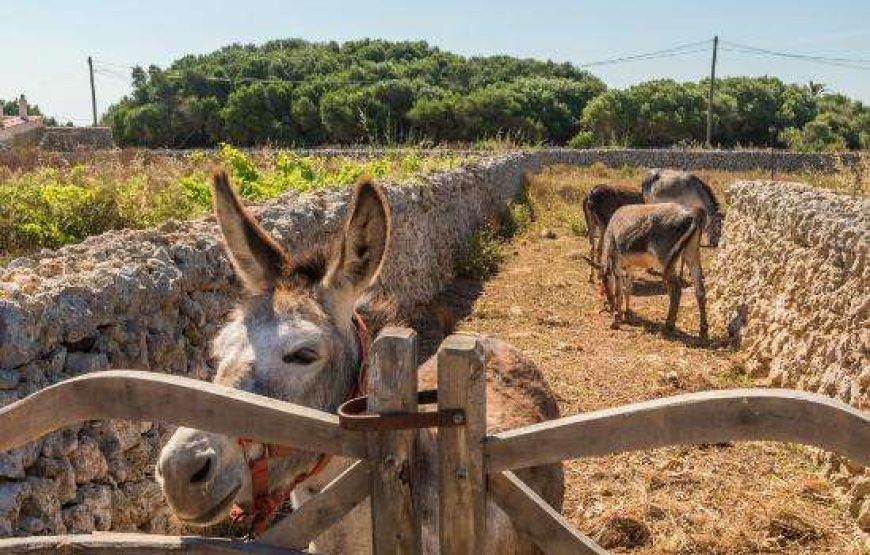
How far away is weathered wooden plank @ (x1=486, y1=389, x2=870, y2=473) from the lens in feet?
4.61

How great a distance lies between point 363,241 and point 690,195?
49.7 feet

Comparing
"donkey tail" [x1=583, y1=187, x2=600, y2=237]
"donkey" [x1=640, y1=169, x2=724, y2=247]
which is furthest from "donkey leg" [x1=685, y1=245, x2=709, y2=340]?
"donkey" [x1=640, y1=169, x2=724, y2=247]

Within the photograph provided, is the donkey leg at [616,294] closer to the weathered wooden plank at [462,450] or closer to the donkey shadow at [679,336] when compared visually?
the donkey shadow at [679,336]

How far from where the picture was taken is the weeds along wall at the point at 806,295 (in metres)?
5.51

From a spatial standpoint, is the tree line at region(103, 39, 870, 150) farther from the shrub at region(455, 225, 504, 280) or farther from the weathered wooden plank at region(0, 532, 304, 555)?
the weathered wooden plank at region(0, 532, 304, 555)

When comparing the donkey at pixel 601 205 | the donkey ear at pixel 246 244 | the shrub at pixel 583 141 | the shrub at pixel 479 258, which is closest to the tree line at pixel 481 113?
the shrub at pixel 583 141

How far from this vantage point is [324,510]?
1.69 meters

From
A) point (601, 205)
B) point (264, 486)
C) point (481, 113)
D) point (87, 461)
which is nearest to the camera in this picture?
point (264, 486)

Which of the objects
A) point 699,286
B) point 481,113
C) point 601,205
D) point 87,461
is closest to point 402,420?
point 87,461

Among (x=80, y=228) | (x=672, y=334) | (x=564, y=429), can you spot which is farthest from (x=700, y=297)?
(x=564, y=429)

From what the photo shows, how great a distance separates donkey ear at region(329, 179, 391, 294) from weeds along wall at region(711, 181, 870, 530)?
406 centimetres

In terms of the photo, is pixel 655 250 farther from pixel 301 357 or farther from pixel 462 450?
pixel 462 450

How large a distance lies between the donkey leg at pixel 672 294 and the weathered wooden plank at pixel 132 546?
29.5ft

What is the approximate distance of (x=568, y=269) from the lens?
1421 centimetres
